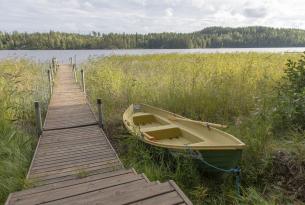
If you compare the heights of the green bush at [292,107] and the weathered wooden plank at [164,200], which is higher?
the green bush at [292,107]

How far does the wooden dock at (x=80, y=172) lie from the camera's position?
2279 millimetres

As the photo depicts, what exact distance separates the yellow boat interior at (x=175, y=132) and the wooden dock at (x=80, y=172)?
0.70 meters

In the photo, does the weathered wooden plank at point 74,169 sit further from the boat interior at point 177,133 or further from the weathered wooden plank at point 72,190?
the weathered wooden plank at point 72,190

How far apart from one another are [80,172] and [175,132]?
6.23 feet

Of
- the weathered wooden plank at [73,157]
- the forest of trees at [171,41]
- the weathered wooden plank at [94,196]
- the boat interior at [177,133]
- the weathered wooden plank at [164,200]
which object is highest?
the forest of trees at [171,41]

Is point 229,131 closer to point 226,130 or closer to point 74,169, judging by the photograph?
point 226,130

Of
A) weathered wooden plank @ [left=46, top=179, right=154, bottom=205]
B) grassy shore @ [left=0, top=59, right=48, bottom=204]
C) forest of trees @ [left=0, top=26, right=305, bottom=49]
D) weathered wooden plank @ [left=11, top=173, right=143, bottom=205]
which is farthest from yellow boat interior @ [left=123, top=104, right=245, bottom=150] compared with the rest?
forest of trees @ [left=0, top=26, right=305, bottom=49]

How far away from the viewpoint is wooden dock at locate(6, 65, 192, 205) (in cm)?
228

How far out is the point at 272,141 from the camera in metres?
4.24

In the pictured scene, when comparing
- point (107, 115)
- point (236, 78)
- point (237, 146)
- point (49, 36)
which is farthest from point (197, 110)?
point (49, 36)

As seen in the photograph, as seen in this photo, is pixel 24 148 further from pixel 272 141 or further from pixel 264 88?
pixel 264 88

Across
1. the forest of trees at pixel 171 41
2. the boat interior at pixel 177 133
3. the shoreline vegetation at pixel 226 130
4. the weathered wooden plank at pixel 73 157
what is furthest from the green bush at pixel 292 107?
the forest of trees at pixel 171 41

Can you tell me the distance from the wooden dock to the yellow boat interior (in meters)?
0.70

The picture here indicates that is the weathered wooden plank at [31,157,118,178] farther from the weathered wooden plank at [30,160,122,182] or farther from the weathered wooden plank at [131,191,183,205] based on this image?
the weathered wooden plank at [131,191,183,205]
